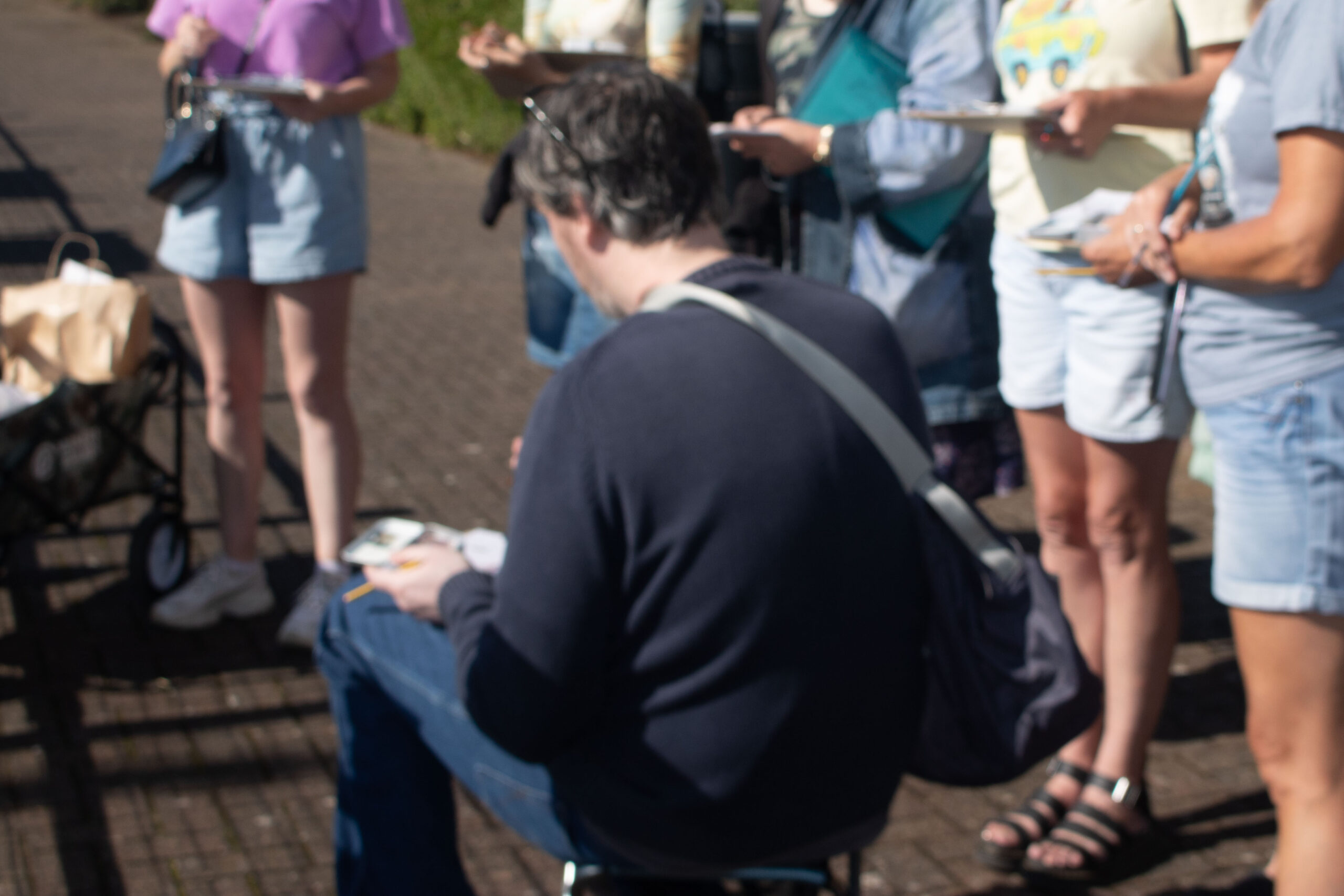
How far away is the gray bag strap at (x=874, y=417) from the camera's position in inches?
70.6

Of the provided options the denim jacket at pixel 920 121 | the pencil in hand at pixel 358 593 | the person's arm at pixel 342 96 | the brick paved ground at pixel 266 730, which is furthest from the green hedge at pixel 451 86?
the pencil in hand at pixel 358 593

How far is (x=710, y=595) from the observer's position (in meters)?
1.73

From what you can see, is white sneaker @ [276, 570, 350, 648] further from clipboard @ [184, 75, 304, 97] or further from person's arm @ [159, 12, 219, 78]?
person's arm @ [159, 12, 219, 78]

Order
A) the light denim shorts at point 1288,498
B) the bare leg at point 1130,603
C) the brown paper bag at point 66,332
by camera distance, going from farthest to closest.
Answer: the brown paper bag at point 66,332, the bare leg at point 1130,603, the light denim shorts at point 1288,498

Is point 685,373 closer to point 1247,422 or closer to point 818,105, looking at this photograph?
point 1247,422

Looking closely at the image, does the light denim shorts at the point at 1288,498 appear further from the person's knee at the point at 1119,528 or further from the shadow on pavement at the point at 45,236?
the shadow on pavement at the point at 45,236

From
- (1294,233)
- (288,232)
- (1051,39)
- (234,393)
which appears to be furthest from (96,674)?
(1294,233)

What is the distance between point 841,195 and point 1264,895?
170 centimetres

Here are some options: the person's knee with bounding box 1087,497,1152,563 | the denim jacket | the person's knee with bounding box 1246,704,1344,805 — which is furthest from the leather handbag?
the person's knee with bounding box 1246,704,1344,805

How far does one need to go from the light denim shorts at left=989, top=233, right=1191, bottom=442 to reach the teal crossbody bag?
8.1 inches

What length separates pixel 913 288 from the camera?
3070mm

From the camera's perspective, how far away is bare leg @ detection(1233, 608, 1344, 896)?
214cm

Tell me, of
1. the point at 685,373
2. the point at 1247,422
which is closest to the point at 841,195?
the point at 1247,422

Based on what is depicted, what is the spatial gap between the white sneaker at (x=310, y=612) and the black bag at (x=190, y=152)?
104cm
